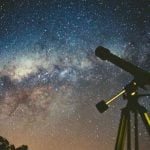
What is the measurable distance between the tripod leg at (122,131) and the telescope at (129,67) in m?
0.62

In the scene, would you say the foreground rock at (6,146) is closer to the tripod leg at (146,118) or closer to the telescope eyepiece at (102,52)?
the telescope eyepiece at (102,52)

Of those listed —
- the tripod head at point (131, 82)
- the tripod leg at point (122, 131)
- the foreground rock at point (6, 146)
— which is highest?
the foreground rock at point (6, 146)

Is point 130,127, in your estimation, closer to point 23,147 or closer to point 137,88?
point 137,88

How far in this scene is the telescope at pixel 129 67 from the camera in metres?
4.96

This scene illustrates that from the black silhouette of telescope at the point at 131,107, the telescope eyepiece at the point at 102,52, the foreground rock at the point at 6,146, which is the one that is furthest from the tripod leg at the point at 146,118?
the foreground rock at the point at 6,146

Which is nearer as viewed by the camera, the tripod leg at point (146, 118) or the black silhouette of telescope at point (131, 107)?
the tripod leg at point (146, 118)

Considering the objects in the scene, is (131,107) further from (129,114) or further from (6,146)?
(6,146)

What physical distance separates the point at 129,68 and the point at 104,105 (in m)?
0.79

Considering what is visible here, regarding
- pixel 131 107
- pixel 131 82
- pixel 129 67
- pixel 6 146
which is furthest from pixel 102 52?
pixel 6 146

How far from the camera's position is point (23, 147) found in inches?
336

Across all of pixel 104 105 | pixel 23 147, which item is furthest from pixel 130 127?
pixel 23 147

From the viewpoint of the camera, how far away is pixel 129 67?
5.21 metres

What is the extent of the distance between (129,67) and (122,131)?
1.16 metres

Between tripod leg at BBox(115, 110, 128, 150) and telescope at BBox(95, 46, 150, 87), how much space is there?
0.62 metres
